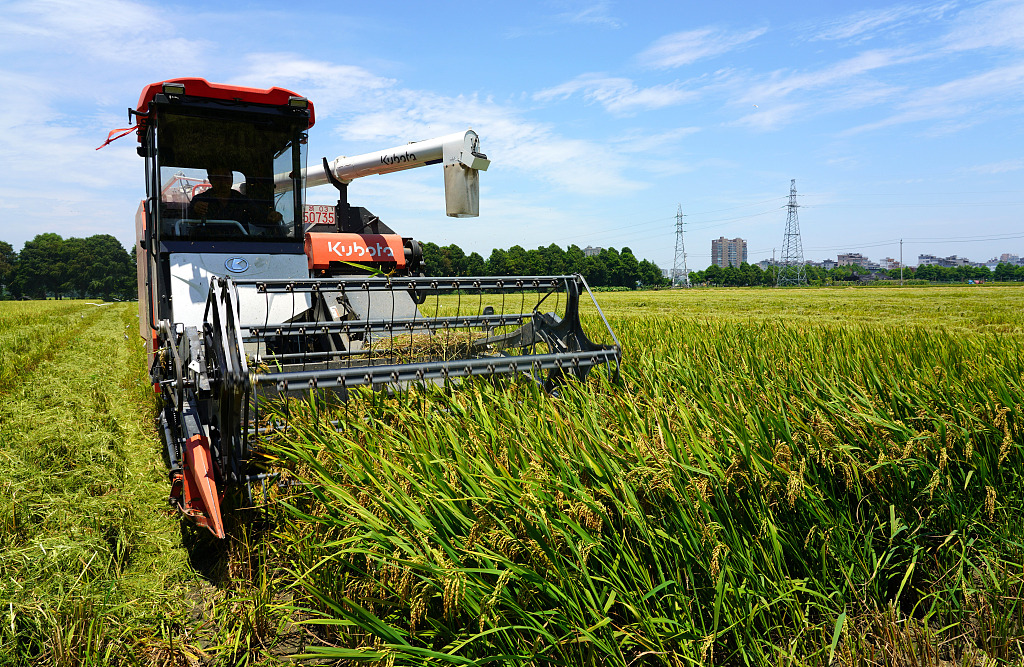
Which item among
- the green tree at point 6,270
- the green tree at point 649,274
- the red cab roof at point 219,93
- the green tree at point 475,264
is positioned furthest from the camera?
the green tree at point 649,274

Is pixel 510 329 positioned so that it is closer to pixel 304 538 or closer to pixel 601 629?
pixel 304 538

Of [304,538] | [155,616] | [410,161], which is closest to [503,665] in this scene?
[304,538]

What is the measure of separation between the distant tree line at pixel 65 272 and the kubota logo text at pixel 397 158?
283ft

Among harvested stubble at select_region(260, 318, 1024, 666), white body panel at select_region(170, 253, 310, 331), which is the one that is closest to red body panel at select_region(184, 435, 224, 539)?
harvested stubble at select_region(260, 318, 1024, 666)

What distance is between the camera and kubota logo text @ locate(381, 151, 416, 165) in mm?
6609

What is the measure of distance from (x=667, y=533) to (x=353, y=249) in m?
4.53

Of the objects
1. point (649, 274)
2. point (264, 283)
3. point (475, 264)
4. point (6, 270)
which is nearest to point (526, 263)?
point (475, 264)

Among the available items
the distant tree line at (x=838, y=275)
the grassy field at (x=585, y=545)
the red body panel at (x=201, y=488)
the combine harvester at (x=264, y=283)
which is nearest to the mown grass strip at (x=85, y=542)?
the grassy field at (x=585, y=545)

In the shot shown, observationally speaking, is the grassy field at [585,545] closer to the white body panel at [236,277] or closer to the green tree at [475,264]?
the white body panel at [236,277]

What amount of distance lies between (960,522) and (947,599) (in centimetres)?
32

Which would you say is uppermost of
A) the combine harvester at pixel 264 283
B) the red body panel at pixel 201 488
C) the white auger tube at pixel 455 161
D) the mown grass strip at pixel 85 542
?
the white auger tube at pixel 455 161

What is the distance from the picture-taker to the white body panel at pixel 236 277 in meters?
4.62

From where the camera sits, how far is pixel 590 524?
2.08 m

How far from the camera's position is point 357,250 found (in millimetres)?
6008
